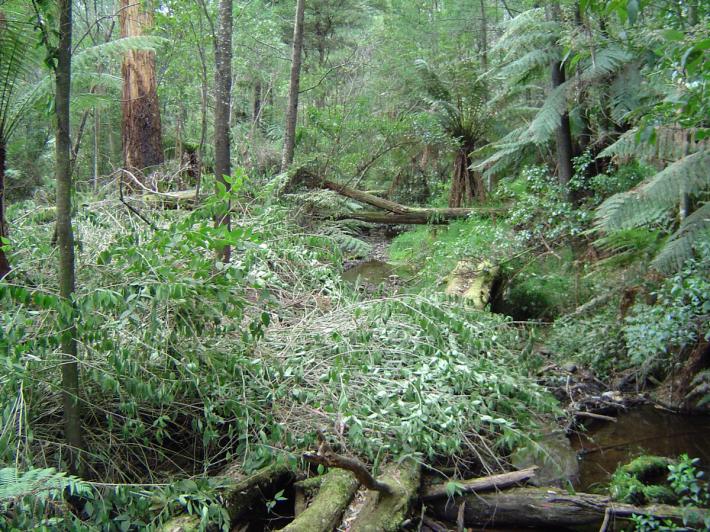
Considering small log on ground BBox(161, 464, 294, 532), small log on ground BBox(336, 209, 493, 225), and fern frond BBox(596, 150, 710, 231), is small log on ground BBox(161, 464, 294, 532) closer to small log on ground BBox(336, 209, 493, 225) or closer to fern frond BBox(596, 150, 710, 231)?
fern frond BBox(596, 150, 710, 231)

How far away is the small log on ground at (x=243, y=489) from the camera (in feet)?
8.99

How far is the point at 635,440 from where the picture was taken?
448 centimetres

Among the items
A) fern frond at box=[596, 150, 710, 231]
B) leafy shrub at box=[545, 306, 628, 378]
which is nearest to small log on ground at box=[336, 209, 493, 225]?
leafy shrub at box=[545, 306, 628, 378]

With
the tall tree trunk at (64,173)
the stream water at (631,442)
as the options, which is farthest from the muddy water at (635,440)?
the tall tree trunk at (64,173)

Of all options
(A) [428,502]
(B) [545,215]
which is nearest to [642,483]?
(A) [428,502]

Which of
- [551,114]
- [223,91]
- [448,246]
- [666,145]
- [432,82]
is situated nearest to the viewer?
[223,91]

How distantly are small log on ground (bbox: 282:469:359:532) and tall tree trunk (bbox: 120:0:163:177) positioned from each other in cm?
644

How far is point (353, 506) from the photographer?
123 inches

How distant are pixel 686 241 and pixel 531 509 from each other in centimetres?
251

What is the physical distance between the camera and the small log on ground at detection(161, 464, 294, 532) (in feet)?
8.99

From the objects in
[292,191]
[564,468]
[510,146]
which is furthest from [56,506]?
[510,146]

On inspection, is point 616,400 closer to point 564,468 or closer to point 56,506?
point 564,468

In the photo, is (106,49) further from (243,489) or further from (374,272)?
(374,272)

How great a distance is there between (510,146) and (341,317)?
4.90 meters
